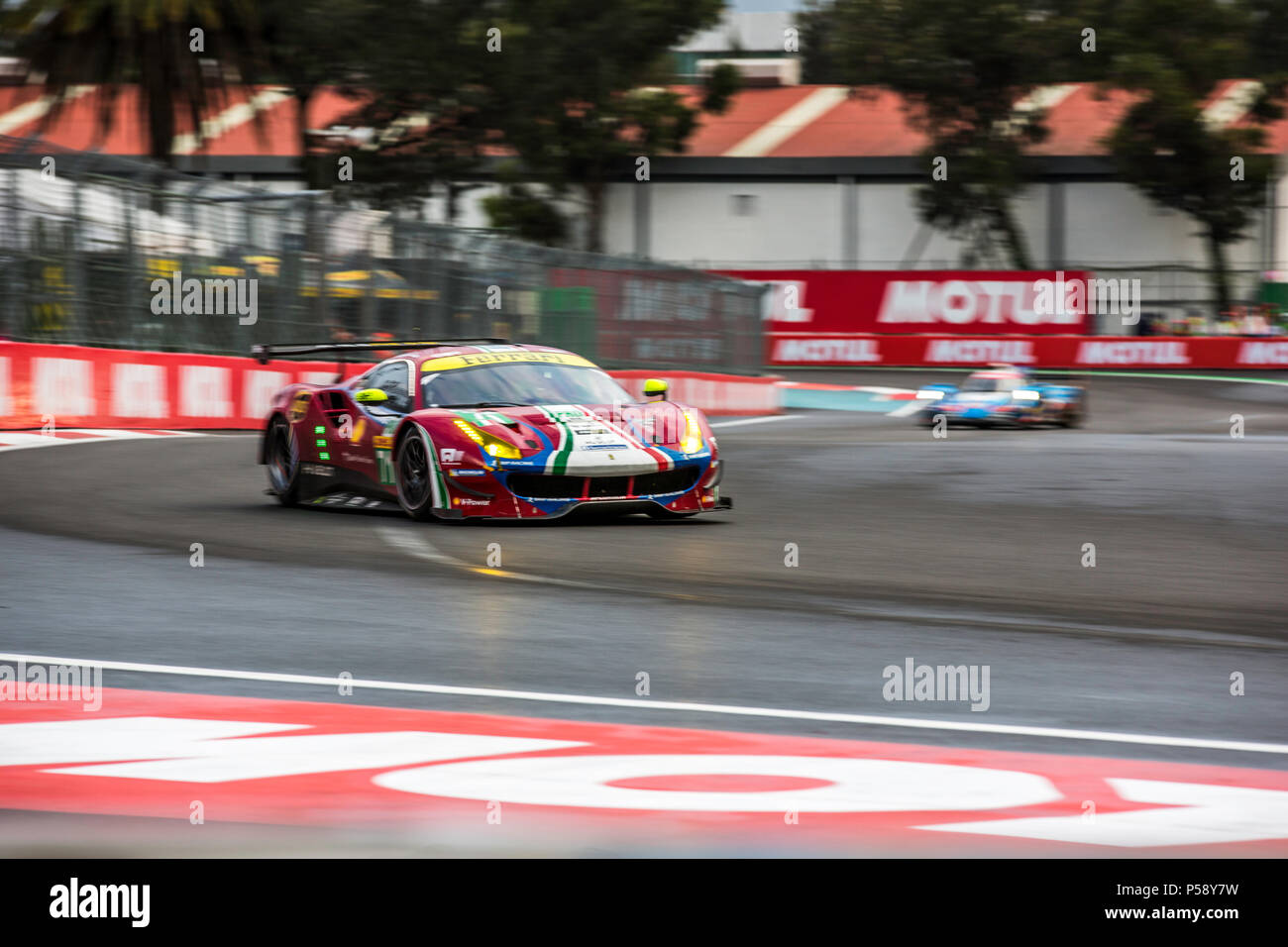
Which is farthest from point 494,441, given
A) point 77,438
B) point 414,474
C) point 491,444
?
point 77,438

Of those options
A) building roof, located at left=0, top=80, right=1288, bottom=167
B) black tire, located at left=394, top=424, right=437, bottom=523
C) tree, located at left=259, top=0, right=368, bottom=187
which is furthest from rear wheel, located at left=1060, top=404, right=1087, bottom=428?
tree, located at left=259, top=0, right=368, bottom=187

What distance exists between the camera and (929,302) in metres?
46.7

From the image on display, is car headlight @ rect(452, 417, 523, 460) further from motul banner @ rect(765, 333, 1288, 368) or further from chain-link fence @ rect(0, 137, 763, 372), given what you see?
motul banner @ rect(765, 333, 1288, 368)

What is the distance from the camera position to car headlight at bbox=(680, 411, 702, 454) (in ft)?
35.5

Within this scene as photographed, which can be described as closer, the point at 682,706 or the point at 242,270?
the point at 682,706

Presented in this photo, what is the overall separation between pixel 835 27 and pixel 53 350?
39540mm

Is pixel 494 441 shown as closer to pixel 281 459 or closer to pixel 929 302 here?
pixel 281 459

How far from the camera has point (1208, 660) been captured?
248 inches

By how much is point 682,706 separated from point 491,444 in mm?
5182

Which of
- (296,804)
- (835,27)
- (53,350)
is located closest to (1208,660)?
(296,804)

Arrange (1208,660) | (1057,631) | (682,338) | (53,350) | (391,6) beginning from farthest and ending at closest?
(391,6), (682,338), (53,350), (1057,631), (1208,660)

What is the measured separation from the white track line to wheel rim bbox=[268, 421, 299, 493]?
20.0 feet

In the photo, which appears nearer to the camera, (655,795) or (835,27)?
(655,795)

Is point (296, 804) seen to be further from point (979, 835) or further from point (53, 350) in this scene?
point (53, 350)
